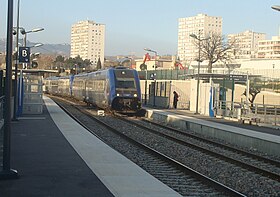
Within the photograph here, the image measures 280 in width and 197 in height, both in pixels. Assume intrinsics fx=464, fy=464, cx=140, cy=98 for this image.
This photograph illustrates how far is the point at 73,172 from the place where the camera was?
9.89 metres

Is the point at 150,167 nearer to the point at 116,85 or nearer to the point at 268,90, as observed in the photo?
the point at 116,85

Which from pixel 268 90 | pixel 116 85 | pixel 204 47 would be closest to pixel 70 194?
pixel 116 85

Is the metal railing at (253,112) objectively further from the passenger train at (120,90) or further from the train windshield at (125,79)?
the train windshield at (125,79)

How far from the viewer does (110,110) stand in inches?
1308

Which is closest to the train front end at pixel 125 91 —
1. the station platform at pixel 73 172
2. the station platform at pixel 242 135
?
the station platform at pixel 242 135

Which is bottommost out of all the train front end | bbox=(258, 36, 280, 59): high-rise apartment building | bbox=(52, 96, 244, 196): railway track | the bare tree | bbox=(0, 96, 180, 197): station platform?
bbox=(52, 96, 244, 196): railway track

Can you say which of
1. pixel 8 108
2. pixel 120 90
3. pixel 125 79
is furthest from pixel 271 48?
pixel 8 108

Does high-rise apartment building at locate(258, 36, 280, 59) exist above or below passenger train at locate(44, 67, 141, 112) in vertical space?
above

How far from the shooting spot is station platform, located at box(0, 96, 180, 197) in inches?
320

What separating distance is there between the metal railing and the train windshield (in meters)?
6.43

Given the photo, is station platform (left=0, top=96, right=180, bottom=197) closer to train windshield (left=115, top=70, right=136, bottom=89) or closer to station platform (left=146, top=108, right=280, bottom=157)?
station platform (left=146, top=108, right=280, bottom=157)

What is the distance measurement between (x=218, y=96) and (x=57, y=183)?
80.3 feet

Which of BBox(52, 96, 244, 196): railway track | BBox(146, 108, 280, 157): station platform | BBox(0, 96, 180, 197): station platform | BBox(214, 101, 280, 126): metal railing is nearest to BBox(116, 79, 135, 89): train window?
BBox(146, 108, 280, 157): station platform

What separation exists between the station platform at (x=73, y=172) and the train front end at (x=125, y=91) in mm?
15483
